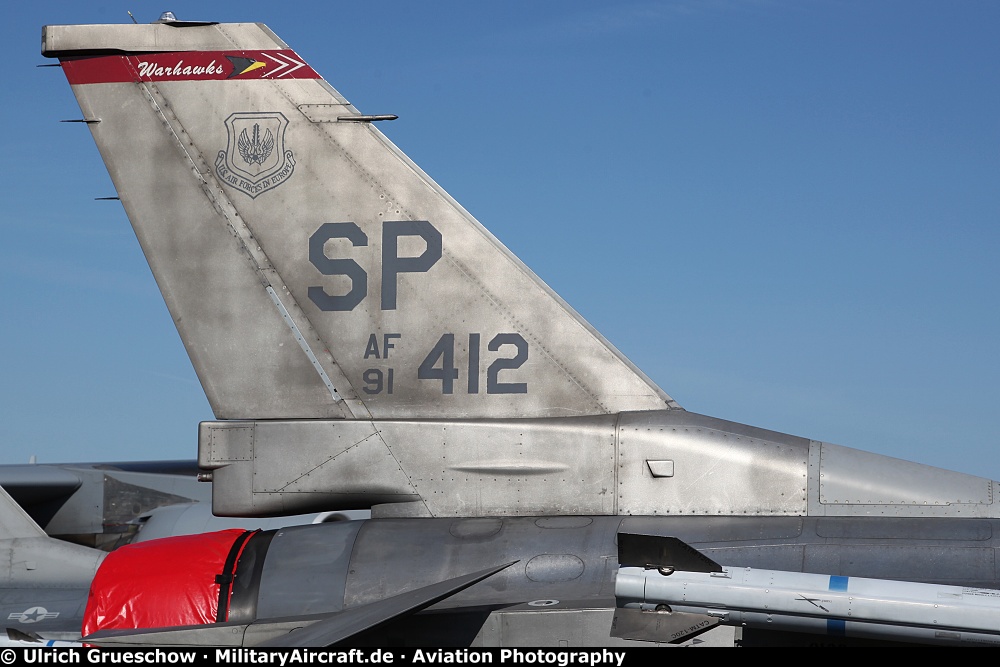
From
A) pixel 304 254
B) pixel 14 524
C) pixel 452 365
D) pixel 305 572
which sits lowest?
pixel 14 524

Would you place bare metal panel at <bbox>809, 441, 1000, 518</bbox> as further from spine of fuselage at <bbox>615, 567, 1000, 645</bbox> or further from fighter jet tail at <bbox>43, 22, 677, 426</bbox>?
fighter jet tail at <bbox>43, 22, 677, 426</bbox>

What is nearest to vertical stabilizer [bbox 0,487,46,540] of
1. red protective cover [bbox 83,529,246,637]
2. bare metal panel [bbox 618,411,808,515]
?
red protective cover [bbox 83,529,246,637]

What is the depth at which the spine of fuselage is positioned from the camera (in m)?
4.61

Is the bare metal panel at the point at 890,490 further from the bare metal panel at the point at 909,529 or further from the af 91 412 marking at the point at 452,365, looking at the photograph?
the af 91 412 marking at the point at 452,365

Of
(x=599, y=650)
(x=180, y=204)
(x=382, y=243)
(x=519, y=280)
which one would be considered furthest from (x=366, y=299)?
(x=599, y=650)

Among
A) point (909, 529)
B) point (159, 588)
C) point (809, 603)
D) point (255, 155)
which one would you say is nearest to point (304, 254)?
point (255, 155)

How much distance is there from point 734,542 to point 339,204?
2.99m

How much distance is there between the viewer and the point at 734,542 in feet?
17.7

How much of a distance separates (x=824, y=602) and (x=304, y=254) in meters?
3.51

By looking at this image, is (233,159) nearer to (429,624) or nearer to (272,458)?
(272,458)

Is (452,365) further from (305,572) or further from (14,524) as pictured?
(14,524)

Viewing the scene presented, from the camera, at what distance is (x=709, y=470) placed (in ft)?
18.6

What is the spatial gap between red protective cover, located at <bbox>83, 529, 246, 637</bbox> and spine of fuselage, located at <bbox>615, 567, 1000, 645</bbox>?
86.8 inches

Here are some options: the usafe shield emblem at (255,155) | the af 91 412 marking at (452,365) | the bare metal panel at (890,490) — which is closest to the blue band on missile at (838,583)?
the bare metal panel at (890,490)
